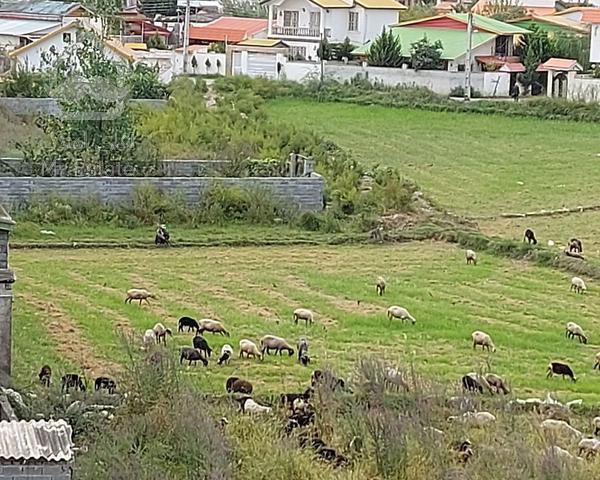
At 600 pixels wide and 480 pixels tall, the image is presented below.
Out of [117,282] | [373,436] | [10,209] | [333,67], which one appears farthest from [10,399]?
[333,67]

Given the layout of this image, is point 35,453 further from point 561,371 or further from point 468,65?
point 468,65

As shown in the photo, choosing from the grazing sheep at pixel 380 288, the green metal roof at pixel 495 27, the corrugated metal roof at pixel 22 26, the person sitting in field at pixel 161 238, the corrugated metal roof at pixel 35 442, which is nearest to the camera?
the corrugated metal roof at pixel 35 442

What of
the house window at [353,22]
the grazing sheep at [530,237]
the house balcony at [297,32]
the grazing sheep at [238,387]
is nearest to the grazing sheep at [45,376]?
the grazing sheep at [238,387]

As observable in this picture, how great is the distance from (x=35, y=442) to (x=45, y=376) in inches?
235

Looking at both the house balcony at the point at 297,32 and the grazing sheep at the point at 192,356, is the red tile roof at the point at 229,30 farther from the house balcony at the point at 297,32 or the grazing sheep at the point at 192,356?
the grazing sheep at the point at 192,356

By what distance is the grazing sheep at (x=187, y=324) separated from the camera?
49.8ft

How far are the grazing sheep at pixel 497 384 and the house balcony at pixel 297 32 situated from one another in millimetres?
41002

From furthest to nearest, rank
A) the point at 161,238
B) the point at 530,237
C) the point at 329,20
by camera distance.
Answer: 1. the point at 329,20
2. the point at 530,237
3. the point at 161,238

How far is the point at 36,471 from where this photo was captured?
6680mm

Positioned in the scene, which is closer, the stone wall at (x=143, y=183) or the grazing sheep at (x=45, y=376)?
the grazing sheep at (x=45, y=376)

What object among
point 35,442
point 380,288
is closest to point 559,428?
point 35,442

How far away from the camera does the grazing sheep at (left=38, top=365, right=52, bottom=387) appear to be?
40.8 ft

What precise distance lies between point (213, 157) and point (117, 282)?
7.03 meters

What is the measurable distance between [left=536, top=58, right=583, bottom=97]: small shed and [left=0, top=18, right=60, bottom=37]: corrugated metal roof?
21616 mm
